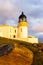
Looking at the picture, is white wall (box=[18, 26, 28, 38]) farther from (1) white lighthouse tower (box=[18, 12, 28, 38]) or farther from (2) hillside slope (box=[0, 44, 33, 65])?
(2) hillside slope (box=[0, 44, 33, 65])

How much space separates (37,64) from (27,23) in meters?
43.8

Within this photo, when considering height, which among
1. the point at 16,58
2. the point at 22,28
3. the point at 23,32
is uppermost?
the point at 22,28

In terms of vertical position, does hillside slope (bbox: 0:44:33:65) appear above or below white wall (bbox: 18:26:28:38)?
below

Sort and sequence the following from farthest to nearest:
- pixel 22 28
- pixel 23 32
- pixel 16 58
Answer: pixel 22 28 → pixel 23 32 → pixel 16 58

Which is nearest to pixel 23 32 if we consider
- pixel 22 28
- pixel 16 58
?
pixel 22 28

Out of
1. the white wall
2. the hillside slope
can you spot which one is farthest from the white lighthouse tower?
the hillside slope

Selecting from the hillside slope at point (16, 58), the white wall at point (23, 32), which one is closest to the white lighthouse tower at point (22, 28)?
the white wall at point (23, 32)

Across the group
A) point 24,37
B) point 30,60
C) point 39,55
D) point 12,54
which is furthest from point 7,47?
point 24,37

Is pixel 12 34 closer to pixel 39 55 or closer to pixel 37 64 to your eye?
pixel 39 55

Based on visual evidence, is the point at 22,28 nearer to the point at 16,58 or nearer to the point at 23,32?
the point at 23,32

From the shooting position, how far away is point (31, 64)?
3033 cm

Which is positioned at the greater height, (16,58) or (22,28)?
(22,28)

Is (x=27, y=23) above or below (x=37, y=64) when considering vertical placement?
above

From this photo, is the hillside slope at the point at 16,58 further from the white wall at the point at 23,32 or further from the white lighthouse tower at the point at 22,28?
the white lighthouse tower at the point at 22,28
